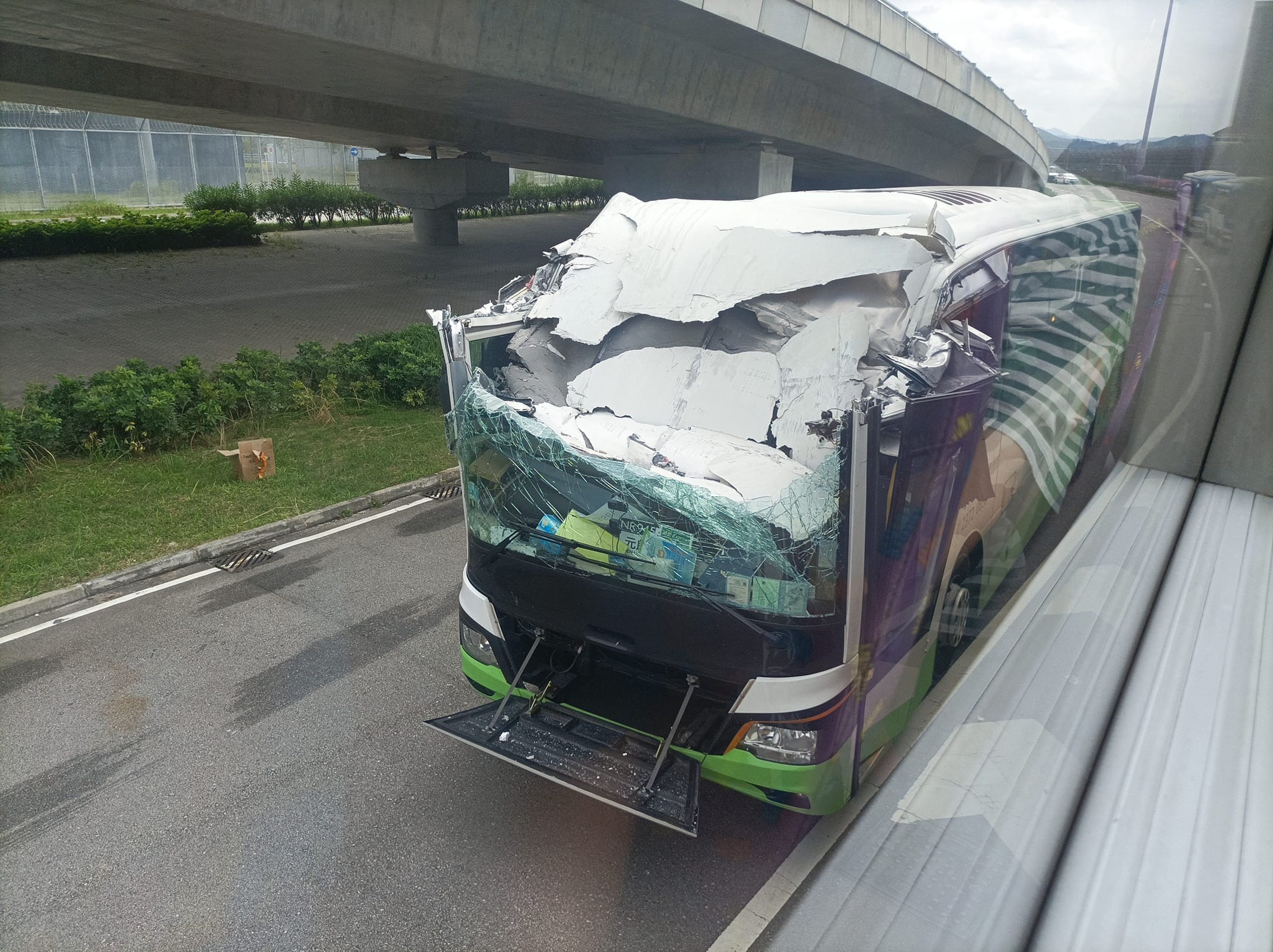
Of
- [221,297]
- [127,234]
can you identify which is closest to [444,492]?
[221,297]

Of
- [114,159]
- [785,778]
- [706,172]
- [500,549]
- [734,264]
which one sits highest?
[114,159]

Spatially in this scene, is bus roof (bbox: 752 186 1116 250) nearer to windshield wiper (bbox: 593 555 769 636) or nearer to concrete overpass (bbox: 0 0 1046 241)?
concrete overpass (bbox: 0 0 1046 241)

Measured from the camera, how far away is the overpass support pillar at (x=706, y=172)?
16906mm

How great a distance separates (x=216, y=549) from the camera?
22.4ft

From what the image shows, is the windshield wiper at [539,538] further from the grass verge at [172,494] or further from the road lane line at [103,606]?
the grass verge at [172,494]

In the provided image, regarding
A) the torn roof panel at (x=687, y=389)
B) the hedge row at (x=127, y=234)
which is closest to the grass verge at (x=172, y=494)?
the torn roof panel at (x=687, y=389)

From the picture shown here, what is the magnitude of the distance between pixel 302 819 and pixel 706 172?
16.1 meters

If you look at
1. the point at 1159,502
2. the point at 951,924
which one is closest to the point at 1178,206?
the point at 1159,502

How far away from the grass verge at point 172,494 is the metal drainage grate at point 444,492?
311 millimetres

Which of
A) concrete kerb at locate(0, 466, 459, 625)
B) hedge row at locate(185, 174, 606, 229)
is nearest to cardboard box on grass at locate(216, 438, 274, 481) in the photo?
concrete kerb at locate(0, 466, 459, 625)

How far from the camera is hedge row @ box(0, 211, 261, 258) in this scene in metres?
20.8

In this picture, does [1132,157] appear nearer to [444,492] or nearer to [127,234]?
[444,492]

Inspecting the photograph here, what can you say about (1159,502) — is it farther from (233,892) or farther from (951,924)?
(233,892)

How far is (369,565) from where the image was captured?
6.68 metres
